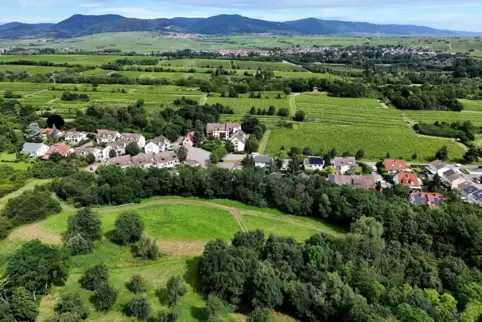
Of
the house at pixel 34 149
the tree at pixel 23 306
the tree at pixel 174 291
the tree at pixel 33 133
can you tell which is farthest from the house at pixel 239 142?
the tree at pixel 23 306

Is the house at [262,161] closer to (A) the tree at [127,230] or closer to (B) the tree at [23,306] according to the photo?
(A) the tree at [127,230]

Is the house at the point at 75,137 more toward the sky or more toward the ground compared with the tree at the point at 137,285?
more toward the sky

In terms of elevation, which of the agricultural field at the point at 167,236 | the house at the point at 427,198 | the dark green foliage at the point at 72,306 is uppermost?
the dark green foliage at the point at 72,306

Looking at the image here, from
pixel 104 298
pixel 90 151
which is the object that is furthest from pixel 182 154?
pixel 104 298

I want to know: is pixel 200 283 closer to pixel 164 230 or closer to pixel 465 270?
pixel 164 230

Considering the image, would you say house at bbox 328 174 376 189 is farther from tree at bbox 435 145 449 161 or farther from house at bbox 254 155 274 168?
tree at bbox 435 145 449 161

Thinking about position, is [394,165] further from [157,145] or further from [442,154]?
[157,145]
